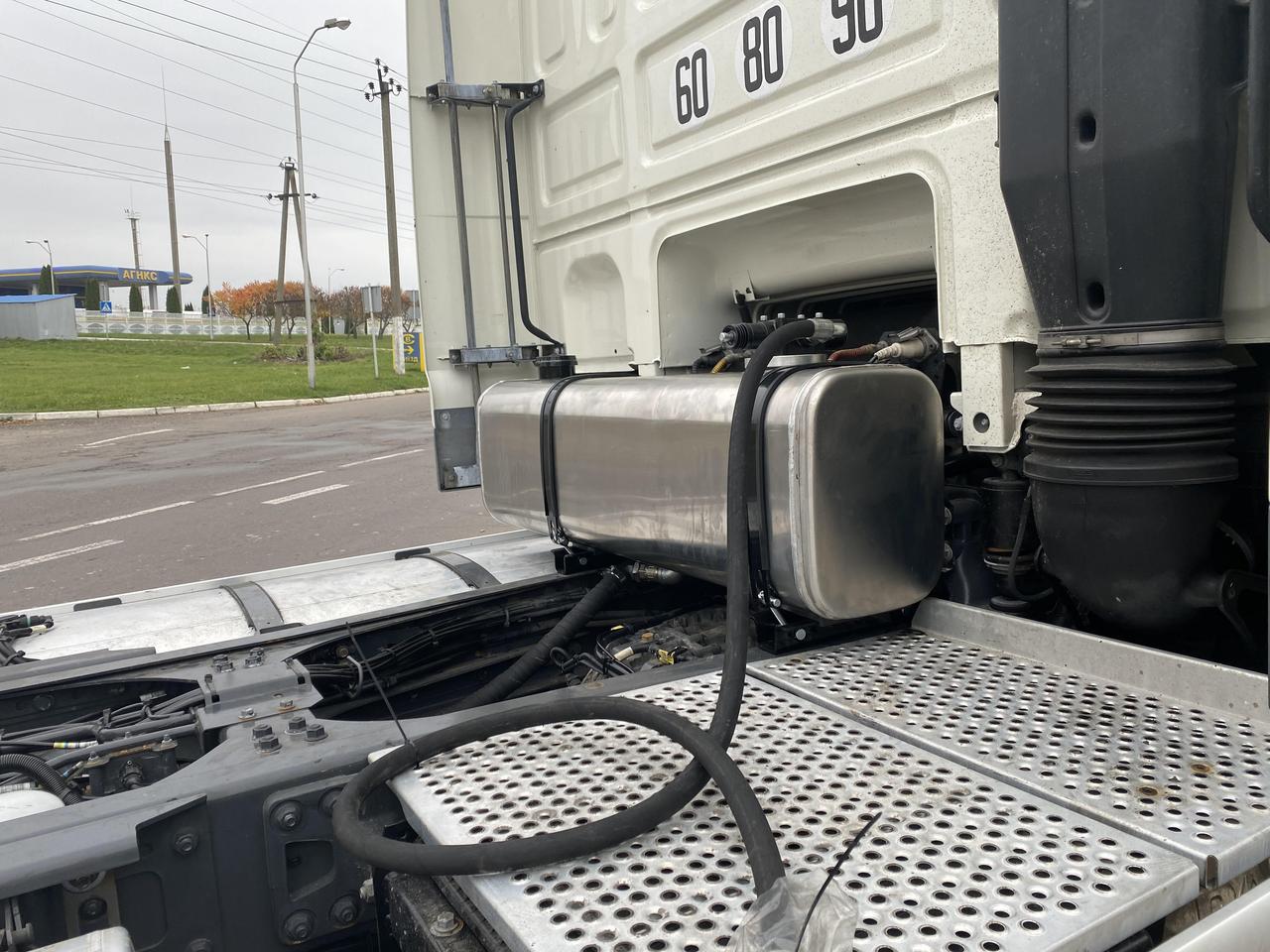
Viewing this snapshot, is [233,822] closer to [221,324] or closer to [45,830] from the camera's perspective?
[45,830]

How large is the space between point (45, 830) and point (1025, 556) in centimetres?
181

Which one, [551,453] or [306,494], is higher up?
[551,453]

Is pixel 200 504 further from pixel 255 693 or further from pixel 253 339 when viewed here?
pixel 253 339

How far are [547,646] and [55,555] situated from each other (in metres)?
5.91

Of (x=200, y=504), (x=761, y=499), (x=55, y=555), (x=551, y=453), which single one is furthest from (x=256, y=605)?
(x=200, y=504)

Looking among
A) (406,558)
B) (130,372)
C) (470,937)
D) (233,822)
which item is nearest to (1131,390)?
(470,937)

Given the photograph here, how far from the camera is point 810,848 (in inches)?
50.1

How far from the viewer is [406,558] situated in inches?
129

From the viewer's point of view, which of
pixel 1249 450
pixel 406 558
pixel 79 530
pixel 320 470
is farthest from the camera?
pixel 320 470

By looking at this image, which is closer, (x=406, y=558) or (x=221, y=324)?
(x=406, y=558)

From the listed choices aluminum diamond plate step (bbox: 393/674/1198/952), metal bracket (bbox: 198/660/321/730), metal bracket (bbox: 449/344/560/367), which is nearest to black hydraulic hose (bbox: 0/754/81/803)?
metal bracket (bbox: 198/660/321/730)

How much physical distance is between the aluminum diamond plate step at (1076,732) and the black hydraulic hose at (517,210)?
1812 millimetres

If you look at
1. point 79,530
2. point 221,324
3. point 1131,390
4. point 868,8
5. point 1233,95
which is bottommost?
point 79,530

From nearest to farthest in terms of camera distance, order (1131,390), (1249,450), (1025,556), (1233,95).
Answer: (1233,95) < (1131,390) < (1249,450) < (1025,556)
